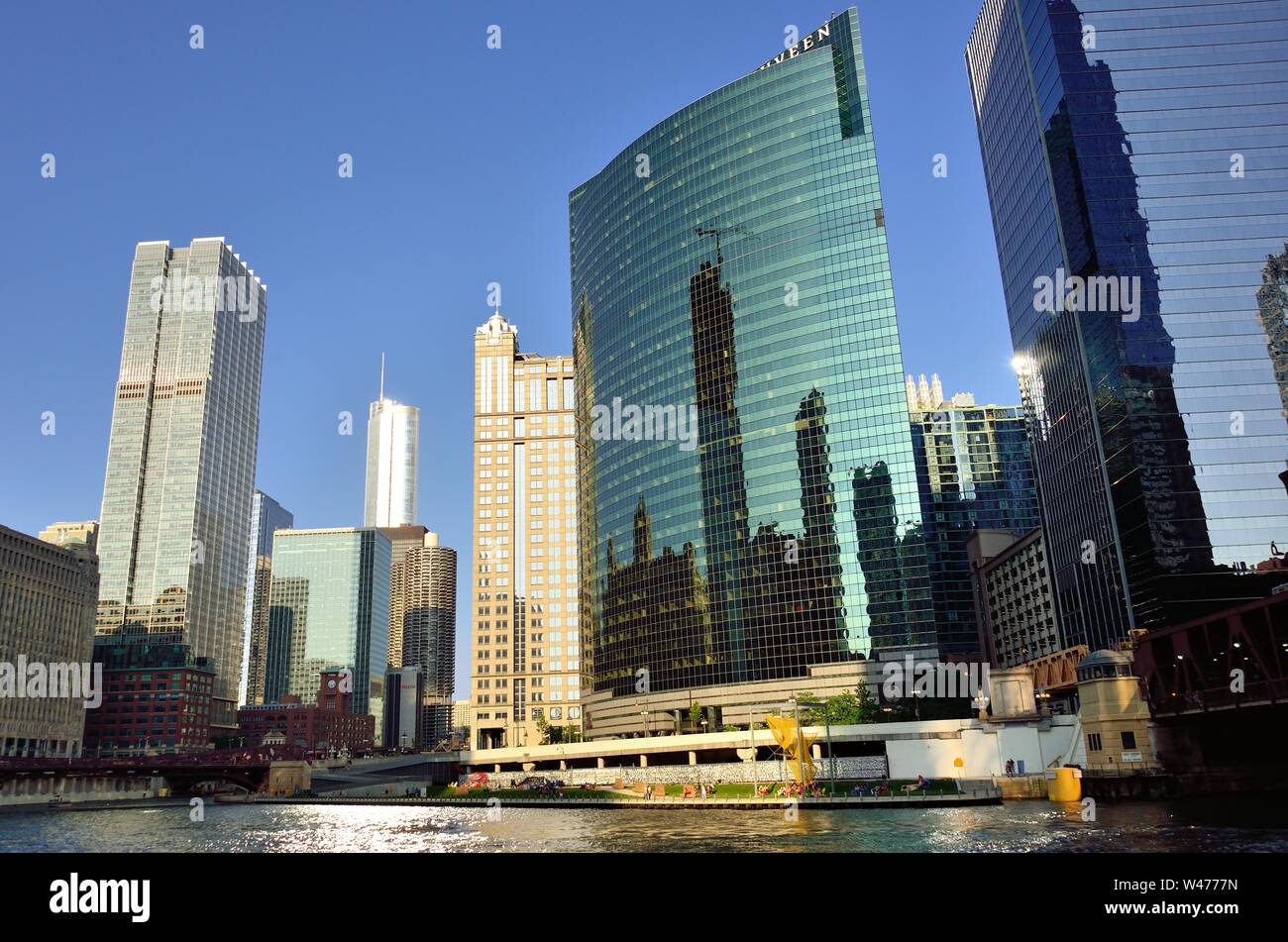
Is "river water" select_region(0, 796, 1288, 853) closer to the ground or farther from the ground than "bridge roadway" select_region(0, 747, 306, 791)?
closer to the ground

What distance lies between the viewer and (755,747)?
6078 inches

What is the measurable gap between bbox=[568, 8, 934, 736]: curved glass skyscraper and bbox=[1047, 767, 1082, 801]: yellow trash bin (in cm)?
7177

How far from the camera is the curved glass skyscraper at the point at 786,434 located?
169750 mm

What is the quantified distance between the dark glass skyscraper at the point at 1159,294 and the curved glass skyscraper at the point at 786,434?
97.8 feet

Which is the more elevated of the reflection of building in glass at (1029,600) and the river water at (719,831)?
the reflection of building in glass at (1029,600)

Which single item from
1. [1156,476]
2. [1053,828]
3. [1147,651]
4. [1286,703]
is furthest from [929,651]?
[1053,828]

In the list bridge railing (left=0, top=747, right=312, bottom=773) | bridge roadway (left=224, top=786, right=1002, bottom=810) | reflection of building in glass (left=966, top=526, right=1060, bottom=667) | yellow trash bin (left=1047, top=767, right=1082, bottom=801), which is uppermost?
reflection of building in glass (left=966, top=526, right=1060, bottom=667)

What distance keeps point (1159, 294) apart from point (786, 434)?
66966 millimetres

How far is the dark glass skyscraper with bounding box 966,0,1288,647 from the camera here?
5197 inches

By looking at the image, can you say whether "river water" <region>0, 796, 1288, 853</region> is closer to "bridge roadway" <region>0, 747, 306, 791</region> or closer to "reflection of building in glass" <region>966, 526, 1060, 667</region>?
"bridge roadway" <region>0, 747, 306, 791</region>

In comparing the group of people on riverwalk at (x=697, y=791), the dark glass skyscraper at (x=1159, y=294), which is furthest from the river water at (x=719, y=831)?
the dark glass skyscraper at (x=1159, y=294)

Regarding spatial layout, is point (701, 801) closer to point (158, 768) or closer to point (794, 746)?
point (794, 746)

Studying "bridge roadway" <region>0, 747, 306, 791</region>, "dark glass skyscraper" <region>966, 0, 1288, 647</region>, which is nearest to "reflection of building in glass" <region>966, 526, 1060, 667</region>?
"dark glass skyscraper" <region>966, 0, 1288, 647</region>

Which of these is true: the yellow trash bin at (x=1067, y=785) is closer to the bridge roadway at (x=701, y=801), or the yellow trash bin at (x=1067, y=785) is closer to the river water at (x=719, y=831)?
the river water at (x=719, y=831)
